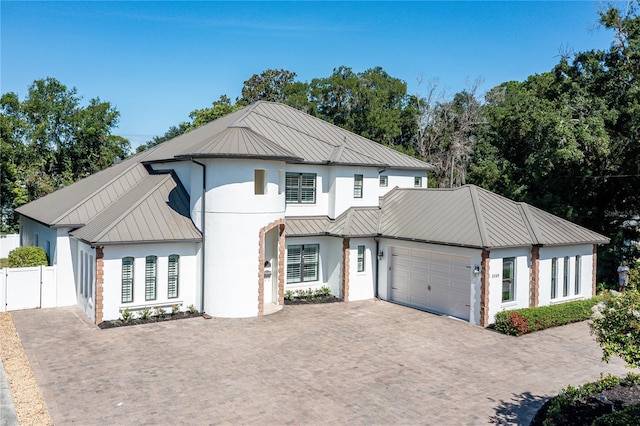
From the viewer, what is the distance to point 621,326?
953 cm

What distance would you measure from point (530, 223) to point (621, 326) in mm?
11118

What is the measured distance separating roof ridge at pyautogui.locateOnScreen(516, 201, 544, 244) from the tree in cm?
3594

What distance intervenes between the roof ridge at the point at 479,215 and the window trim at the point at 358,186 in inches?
199

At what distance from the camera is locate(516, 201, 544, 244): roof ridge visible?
1936 centimetres

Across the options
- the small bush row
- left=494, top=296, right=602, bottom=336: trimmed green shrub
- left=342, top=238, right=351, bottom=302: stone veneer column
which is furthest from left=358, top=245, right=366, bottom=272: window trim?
the small bush row

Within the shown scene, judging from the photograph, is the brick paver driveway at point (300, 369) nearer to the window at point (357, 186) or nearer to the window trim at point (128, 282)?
the window trim at point (128, 282)

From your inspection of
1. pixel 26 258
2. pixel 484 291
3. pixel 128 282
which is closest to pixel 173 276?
pixel 128 282

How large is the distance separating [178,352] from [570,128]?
64.6ft

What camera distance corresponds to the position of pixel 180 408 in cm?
1125

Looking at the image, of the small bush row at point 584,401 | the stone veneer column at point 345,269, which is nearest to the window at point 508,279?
the small bush row at point 584,401

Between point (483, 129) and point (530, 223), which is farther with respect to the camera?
point (483, 129)

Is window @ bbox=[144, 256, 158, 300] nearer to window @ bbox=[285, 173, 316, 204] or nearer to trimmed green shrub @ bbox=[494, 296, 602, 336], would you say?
window @ bbox=[285, 173, 316, 204]

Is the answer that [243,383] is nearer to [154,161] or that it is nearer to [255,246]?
[255,246]

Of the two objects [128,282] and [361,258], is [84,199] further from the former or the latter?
[361,258]
